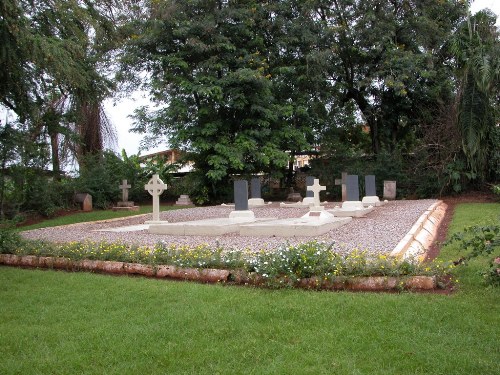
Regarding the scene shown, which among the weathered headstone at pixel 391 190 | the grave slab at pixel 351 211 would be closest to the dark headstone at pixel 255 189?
the weathered headstone at pixel 391 190

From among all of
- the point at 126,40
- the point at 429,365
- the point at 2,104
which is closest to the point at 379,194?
the point at 126,40

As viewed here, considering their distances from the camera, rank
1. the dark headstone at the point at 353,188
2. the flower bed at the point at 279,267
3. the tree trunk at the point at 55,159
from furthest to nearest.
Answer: the tree trunk at the point at 55,159, the dark headstone at the point at 353,188, the flower bed at the point at 279,267

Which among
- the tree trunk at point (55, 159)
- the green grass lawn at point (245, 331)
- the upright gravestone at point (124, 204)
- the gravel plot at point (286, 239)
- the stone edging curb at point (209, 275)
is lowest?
the green grass lawn at point (245, 331)

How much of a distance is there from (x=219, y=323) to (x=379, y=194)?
1903 cm

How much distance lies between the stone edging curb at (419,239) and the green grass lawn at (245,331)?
4.40 feet

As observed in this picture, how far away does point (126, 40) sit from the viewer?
2081 cm

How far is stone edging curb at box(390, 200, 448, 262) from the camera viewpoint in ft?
22.7

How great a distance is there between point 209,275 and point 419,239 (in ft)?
14.9

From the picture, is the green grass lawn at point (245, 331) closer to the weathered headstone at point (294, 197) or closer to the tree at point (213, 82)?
the tree at point (213, 82)

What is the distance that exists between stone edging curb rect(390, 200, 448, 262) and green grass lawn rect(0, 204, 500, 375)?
134 cm

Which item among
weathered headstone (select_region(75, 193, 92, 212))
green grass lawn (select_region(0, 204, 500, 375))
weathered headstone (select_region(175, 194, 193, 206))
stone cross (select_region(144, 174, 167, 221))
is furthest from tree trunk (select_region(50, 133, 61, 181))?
green grass lawn (select_region(0, 204, 500, 375))

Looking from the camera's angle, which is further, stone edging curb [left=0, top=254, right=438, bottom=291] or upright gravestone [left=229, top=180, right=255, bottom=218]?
upright gravestone [left=229, top=180, right=255, bottom=218]

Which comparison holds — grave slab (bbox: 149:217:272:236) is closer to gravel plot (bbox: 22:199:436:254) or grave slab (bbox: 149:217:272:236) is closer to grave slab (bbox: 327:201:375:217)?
gravel plot (bbox: 22:199:436:254)

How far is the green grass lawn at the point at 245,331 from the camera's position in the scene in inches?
134
